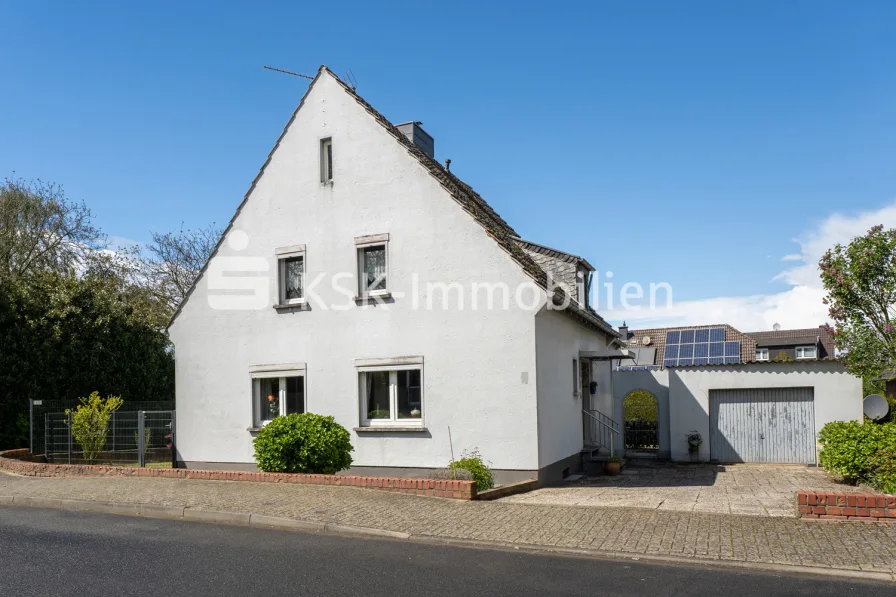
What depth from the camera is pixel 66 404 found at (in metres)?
21.5

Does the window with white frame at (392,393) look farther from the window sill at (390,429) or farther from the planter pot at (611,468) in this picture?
the planter pot at (611,468)

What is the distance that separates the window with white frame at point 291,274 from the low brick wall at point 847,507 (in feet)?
38.5

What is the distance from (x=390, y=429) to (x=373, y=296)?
3.01 m

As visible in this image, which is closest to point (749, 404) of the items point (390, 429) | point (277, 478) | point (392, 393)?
point (392, 393)

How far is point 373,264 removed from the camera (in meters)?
17.0

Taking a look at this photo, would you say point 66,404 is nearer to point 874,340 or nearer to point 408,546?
point 408,546

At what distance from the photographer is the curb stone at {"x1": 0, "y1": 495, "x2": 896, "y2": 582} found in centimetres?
783

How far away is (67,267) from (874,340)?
33.8 metres

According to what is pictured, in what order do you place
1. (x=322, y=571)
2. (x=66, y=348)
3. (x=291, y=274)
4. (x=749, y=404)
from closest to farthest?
(x=322, y=571) < (x=291, y=274) < (x=749, y=404) < (x=66, y=348)

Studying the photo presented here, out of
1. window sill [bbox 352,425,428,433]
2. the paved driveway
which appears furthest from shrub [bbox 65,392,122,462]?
the paved driveway

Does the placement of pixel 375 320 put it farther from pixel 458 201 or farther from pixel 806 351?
pixel 806 351

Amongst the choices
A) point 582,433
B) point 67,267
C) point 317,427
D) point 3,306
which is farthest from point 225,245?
point 67,267

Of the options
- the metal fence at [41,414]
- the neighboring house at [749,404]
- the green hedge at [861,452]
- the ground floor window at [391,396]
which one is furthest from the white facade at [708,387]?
the metal fence at [41,414]

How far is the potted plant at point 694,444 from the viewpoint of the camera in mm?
21531
